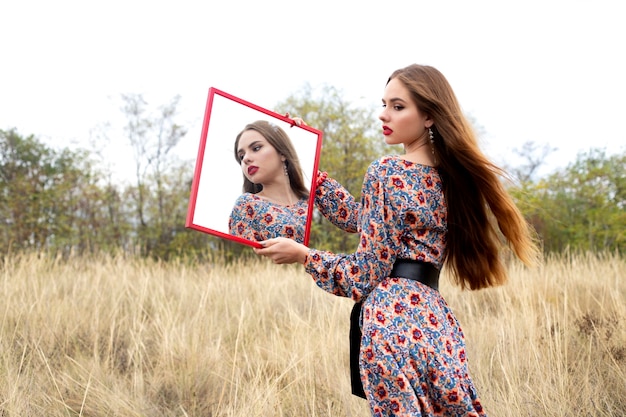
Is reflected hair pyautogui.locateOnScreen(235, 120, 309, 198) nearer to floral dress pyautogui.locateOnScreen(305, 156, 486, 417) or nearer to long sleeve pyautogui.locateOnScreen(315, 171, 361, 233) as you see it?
long sleeve pyautogui.locateOnScreen(315, 171, 361, 233)

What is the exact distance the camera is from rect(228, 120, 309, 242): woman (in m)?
2.29

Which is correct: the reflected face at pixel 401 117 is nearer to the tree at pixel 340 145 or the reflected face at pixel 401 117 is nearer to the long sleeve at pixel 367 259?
the long sleeve at pixel 367 259

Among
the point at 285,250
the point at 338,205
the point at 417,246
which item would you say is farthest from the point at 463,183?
the point at 285,250

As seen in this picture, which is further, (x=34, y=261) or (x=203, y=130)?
(x=34, y=261)

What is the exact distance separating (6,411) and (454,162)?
2.75 meters

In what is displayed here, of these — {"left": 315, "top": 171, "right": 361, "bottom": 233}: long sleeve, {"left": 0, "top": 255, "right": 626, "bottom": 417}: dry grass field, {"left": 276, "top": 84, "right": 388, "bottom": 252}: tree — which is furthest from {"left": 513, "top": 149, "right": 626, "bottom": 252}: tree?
{"left": 315, "top": 171, "right": 361, "bottom": 233}: long sleeve

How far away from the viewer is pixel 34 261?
6945 mm

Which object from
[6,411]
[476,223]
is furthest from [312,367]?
[476,223]

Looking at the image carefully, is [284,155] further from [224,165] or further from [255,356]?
[255,356]

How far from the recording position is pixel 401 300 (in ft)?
6.65

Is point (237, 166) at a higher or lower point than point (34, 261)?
higher

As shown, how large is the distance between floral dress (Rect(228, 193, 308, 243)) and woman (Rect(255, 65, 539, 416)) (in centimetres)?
13

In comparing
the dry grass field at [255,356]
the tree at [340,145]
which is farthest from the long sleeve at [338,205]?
the tree at [340,145]

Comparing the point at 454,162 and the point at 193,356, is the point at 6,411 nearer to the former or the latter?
the point at 193,356
